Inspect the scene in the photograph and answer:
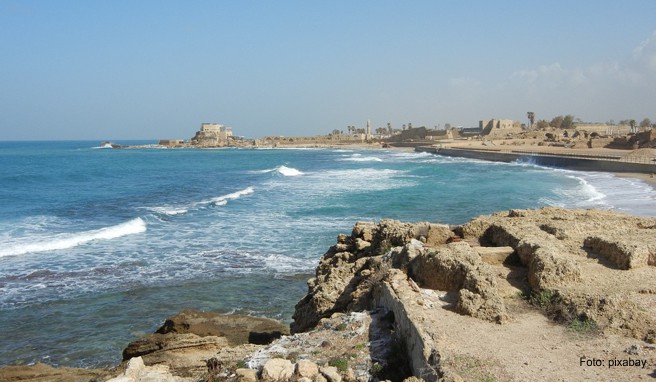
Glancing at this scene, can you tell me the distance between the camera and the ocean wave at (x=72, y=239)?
723 inches

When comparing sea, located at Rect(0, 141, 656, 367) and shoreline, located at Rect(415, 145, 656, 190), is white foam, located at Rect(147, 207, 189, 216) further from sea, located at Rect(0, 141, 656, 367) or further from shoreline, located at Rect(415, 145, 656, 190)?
shoreline, located at Rect(415, 145, 656, 190)

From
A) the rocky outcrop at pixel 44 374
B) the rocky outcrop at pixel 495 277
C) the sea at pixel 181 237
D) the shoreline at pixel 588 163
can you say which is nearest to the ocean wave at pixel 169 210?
the sea at pixel 181 237

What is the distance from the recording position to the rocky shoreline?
5695 mm

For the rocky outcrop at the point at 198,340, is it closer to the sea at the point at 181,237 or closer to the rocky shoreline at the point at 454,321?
the rocky shoreline at the point at 454,321

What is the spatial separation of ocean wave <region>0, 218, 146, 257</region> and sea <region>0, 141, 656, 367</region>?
0.22 feet

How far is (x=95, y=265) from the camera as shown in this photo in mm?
16125

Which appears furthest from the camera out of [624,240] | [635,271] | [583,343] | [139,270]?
[139,270]

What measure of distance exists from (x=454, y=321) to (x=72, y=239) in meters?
17.4

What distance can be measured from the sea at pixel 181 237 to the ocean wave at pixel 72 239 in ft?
0.22

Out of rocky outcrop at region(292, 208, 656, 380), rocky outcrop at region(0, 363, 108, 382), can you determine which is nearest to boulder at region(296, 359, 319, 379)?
rocky outcrop at region(292, 208, 656, 380)

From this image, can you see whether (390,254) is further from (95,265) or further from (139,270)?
(95,265)

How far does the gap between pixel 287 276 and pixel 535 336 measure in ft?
29.4

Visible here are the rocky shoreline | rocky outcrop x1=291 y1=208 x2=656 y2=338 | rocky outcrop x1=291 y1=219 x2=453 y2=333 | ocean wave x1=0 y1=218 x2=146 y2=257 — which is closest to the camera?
the rocky shoreline

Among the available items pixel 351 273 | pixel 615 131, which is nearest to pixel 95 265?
pixel 351 273
